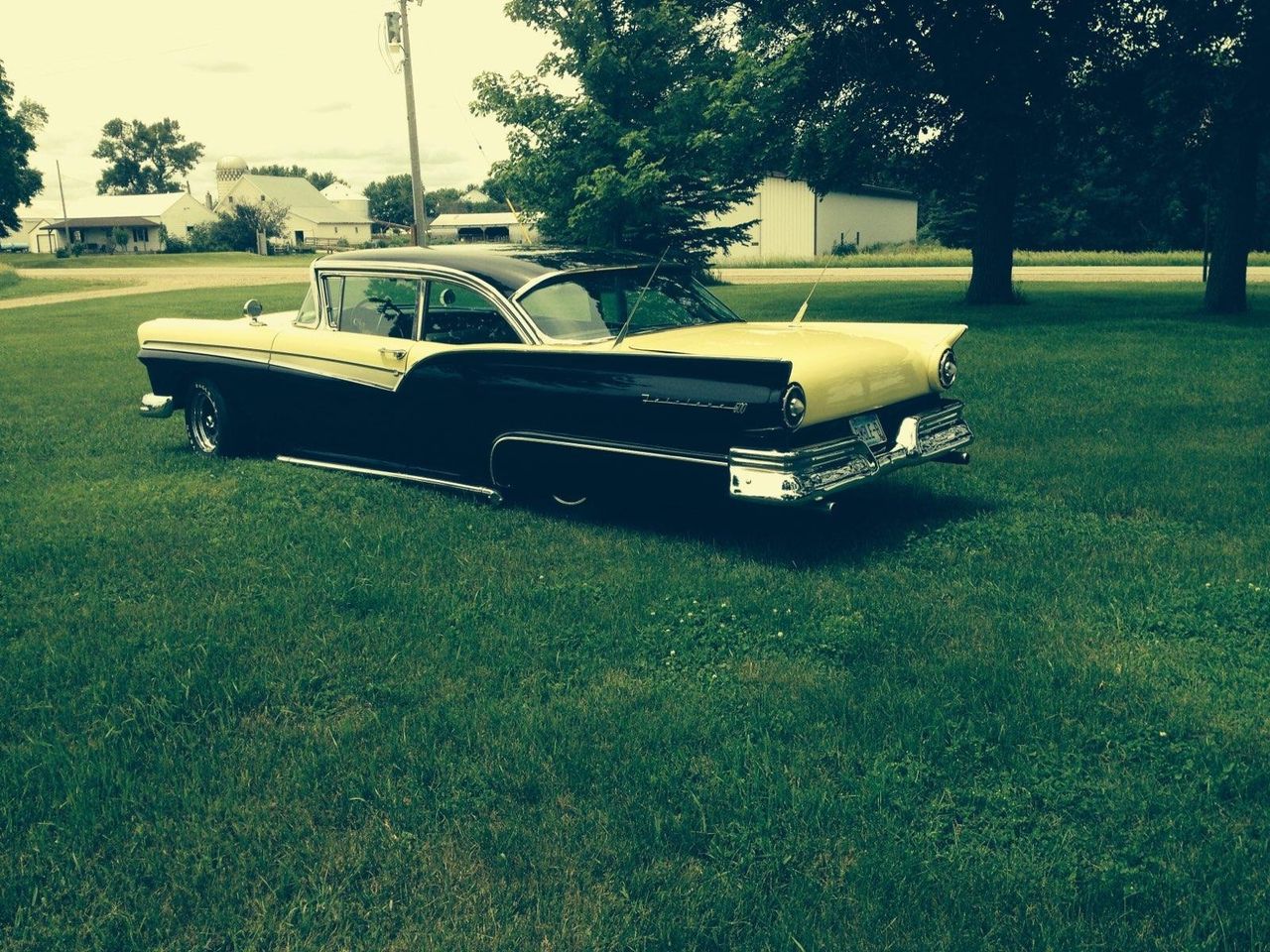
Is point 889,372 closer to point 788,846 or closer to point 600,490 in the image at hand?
point 600,490

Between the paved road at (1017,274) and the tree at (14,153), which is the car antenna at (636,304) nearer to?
the paved road at (1017,274)

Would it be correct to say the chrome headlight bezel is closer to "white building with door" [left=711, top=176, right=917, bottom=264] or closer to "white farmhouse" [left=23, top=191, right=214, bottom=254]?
"white building with door" [left=711, top=176, right=917, bottom=264]

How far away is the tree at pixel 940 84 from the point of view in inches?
679

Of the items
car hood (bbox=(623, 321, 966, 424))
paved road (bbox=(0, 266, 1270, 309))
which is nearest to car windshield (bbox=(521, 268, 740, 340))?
car hood (bbox=(623, 321, 966, 424))

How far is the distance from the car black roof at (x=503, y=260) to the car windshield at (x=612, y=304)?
100 millimetres

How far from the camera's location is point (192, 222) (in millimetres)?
96750

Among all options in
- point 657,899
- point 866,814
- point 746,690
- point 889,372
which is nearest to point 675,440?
point 889,372

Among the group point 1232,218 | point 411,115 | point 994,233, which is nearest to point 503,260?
point 1232,218

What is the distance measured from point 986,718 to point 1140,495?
10.8ft

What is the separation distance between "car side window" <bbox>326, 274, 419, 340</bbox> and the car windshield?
92 cm

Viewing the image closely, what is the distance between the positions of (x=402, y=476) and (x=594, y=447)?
1616 mm

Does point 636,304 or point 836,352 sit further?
point 636,304

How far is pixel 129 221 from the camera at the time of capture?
3588 inches

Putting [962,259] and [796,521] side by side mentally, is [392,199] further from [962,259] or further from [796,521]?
[796,521]
